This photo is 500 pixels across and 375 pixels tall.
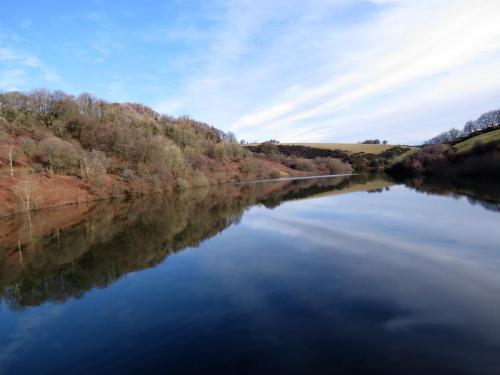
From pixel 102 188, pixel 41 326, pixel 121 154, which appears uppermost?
pixel 121 154

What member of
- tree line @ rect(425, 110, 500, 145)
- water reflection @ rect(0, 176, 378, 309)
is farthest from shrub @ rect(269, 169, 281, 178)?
water reflection @ rect(0, 176, 378, 309)

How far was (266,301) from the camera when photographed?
9.25m

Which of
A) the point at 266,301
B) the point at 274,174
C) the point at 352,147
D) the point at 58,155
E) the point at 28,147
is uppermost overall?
the point at 352,147

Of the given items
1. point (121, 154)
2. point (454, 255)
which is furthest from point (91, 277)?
point (121, 154)

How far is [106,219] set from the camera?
29.2 metres

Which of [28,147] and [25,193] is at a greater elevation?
[28,147]

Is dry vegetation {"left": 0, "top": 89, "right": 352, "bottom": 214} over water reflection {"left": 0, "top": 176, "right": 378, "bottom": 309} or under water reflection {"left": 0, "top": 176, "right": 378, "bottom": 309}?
over

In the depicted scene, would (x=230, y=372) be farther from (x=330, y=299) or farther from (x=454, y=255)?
(x=454, y=255)

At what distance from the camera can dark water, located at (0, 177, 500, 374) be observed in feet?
21.2

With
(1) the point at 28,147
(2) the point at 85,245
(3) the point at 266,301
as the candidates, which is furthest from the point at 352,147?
(3) the point at 266,301

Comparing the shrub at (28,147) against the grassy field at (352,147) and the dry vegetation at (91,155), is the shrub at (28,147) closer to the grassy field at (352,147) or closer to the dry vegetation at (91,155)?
the dry vegetation at (91,155)

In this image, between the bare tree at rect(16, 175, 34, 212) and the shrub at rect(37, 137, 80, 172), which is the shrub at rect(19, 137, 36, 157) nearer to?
the shrub at rect(37, 137, 80, 172)

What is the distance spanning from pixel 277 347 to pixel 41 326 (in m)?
7.15

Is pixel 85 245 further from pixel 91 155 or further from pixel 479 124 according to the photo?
pixel 479 124
